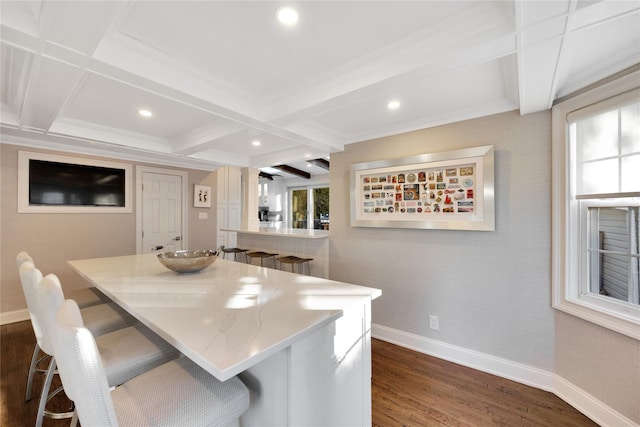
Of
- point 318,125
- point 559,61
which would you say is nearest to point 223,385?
point 559,61

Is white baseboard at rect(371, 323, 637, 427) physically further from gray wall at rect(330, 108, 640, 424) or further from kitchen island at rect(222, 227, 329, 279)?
kitchen island at rect(222, 227, 329, 279)

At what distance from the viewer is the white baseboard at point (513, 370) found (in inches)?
65.4

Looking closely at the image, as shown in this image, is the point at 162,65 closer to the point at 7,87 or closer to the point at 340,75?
the point at 340,75

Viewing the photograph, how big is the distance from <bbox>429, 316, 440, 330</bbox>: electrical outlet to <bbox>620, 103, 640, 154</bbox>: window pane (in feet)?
5.83

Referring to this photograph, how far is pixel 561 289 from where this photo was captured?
190cm

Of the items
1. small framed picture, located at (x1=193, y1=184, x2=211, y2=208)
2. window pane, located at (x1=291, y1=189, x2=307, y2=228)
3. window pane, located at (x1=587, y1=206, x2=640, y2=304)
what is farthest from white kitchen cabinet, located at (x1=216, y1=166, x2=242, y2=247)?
window pane, located at (x1=587, y1=206, x2=640, y2=304)

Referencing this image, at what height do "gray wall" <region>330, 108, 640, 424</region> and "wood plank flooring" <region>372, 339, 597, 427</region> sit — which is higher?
"gray wall" <region>330, 108, 640, 424</region>

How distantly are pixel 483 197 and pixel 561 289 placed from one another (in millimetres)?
824

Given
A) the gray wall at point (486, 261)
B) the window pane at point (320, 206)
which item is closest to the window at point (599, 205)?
the gray wall at point (486, 261)

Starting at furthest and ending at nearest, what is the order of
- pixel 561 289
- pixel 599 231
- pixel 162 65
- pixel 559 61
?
pixel 561 289 < pixel 599 231 < pixel 162 65 < pixel 559 61

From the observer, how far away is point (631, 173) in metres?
1.56

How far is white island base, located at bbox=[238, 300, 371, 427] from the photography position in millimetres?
1023

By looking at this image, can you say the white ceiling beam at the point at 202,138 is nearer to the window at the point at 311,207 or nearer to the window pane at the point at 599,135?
the window pane at the point at 599,135

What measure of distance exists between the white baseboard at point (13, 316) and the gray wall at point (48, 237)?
0.04 metres
